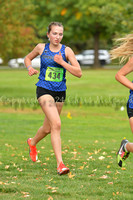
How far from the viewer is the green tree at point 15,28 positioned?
23672 mm

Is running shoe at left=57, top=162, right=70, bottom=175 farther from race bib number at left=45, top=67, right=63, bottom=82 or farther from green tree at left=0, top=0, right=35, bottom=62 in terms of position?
green tree at left=0, top=0, right=35, bottom=62

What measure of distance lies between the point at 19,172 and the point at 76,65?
5.95ft

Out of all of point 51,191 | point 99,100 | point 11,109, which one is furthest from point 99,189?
point 99,100

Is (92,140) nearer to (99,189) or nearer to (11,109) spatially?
(99,189)

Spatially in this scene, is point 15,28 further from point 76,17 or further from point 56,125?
point 76,17

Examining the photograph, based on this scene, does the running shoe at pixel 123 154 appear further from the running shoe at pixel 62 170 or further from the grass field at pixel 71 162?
the running shoe at pixel 62 170

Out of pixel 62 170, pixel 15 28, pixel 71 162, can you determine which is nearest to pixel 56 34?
pixel 62 170

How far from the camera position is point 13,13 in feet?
79.6

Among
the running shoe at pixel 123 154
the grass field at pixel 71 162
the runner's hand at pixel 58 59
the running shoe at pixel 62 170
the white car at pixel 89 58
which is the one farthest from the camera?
the white car at pixel 89 58

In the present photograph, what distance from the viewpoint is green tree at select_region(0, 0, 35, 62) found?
77.7ft

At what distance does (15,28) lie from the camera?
2448 cm

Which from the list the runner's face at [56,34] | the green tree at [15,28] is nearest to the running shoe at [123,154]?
the runner's face at [56,34]

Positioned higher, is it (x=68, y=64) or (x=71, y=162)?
(x=68, y=64)


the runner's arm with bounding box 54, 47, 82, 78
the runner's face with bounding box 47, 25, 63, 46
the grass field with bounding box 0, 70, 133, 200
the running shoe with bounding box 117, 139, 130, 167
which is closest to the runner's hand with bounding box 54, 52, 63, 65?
the runner's arm with bounding box 54, 47, 82, 78
